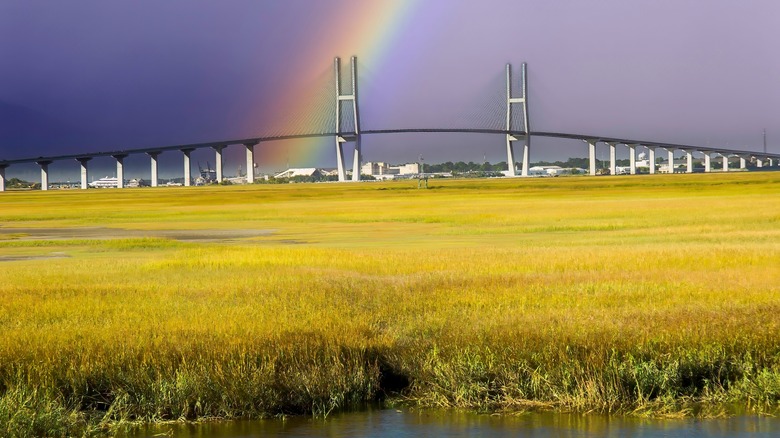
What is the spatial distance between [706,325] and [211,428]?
7.30 metres

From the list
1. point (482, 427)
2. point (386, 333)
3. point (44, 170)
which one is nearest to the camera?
point (482, 427)

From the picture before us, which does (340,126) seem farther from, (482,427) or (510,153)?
(482,427)

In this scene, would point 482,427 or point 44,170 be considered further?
point 44,170

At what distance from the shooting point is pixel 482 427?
1220 cm

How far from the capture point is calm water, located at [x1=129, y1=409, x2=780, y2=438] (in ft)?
39.0

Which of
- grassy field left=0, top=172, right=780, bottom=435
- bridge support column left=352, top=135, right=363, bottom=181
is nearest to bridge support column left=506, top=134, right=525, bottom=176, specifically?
bridge support column left=352, top=135, right=363, bottom=181

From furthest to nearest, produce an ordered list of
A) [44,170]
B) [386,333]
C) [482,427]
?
[44,170] → [386,333] → [482,427]

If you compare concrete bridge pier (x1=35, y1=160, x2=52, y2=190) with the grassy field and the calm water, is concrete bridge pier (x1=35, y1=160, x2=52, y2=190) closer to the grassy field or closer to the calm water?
the grassy field

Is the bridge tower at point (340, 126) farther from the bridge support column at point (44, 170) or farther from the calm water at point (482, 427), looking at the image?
the calm water at point (482, 427)

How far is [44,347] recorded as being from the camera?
44.1ft

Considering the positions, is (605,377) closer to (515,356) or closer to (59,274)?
(515,356)

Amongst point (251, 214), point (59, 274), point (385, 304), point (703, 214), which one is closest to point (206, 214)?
point (251, 214)

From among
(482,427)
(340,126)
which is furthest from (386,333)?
(340,126)

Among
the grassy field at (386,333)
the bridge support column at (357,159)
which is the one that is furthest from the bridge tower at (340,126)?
the grassy field at (386,333)
